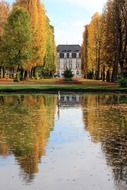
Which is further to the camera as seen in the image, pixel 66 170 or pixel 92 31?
pixel 92 31

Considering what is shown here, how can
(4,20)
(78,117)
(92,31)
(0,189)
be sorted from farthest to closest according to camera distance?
(92,31) → (4,20) → (78,117) → (0,189)

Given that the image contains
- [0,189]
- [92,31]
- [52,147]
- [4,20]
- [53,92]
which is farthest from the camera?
[92,31]

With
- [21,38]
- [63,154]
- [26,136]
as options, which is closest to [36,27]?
[21,38]

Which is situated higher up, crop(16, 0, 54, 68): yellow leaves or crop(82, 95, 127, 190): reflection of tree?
crop(16, 0, 54, 68): yellow leaves

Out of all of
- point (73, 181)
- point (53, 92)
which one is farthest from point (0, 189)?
point (53, 92)

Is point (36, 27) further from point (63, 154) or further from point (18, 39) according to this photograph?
point (63, 154)

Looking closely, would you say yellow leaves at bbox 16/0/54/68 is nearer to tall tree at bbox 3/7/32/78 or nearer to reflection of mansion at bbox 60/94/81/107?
tall tree at bbox 3/7/32/78

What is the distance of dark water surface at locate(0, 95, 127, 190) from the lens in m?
10.0

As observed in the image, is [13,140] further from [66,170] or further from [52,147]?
[66,170]

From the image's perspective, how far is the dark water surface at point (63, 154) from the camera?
1001 centimetres

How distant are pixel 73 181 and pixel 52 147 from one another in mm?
4131

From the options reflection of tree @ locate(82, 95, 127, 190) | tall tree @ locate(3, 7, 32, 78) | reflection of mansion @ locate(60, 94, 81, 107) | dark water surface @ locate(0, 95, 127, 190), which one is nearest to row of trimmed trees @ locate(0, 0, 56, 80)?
tall tree @ locate(3, 7, 32, 78)

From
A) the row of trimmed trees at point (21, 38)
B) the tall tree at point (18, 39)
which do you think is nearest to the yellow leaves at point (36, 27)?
the row of trimmed trees at point (21, 38)

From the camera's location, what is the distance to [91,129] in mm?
18484
